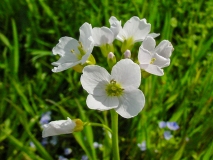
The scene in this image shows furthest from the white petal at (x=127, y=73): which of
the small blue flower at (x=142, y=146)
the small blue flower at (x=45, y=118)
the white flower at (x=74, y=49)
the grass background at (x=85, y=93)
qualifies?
the small blue flower at (x=45, y=118)

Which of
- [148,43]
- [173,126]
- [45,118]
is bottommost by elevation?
[45,118]

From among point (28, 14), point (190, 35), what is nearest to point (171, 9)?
point (190, 35)

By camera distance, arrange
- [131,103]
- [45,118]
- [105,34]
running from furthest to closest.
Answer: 1. [45,118]
2. [105,34]
3. [131,103]

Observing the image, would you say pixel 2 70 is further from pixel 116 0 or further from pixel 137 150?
pixel 137 150

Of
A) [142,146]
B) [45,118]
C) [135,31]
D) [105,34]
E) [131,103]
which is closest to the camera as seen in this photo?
[131,103]

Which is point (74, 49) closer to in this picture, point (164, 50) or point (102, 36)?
point (102, 36)

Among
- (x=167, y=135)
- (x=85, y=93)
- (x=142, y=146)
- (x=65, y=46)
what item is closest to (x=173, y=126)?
(x=167, y=135)

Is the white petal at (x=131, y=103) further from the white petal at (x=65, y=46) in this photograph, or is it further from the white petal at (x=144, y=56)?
the white petal at (x=65, y=46)
